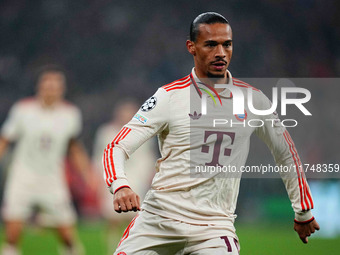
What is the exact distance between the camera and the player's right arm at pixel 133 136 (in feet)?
11.3

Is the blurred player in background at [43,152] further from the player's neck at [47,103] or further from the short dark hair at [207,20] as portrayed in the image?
the short dark hair at [207,20]

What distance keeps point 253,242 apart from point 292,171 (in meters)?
6.81

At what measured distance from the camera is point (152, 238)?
357 centimetres

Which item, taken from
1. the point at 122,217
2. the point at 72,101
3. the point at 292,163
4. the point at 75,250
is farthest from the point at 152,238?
the point at 72,101

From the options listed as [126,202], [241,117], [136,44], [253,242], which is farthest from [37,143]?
[136,44]

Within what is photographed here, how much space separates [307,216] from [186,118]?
3.16ft

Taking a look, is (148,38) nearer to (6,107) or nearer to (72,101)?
(72,101)

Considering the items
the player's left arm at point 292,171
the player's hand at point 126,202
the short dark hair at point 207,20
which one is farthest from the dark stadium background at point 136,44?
the player's hand at point 126,202

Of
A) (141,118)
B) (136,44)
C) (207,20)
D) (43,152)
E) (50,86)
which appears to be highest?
(136,44)

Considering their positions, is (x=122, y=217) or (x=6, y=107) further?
(x=6, y=107)

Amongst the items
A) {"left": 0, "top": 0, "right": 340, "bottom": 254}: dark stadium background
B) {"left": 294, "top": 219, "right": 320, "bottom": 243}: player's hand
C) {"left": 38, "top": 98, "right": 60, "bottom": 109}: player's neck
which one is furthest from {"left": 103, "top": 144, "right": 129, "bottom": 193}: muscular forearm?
{"left": 0, "top": 0, "right": 340, "bottom": 254}: dark stadium background

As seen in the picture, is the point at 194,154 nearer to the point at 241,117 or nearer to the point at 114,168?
the point at 241,117

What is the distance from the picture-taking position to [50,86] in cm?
784

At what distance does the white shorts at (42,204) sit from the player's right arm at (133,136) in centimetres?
428
